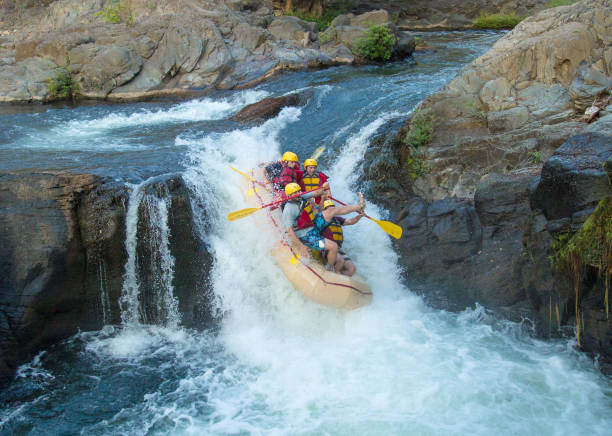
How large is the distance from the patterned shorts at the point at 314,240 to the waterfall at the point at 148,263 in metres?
1.62

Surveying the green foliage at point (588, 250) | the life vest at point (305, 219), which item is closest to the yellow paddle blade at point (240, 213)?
the life vest at point (305, 219)

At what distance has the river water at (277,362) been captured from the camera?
181 inches

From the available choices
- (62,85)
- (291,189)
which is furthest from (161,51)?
(291,189)

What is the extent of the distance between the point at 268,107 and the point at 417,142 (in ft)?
12.7

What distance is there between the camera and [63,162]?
7.46 m

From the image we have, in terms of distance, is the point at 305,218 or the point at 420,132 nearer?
the point at 305,218

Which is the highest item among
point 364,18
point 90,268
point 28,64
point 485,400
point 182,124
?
point 364,18

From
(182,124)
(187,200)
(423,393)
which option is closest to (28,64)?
(182,124)

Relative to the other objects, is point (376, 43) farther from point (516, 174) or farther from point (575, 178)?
point (575, 178)

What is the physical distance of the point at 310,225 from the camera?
6.10m

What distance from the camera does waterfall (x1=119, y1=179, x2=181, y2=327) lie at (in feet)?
19.4

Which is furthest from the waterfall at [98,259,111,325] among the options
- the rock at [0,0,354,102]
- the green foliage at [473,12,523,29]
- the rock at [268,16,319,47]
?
the green foliage at [473,12,523,29]

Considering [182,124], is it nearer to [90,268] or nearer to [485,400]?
[90,268]

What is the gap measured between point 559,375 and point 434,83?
7.72m
